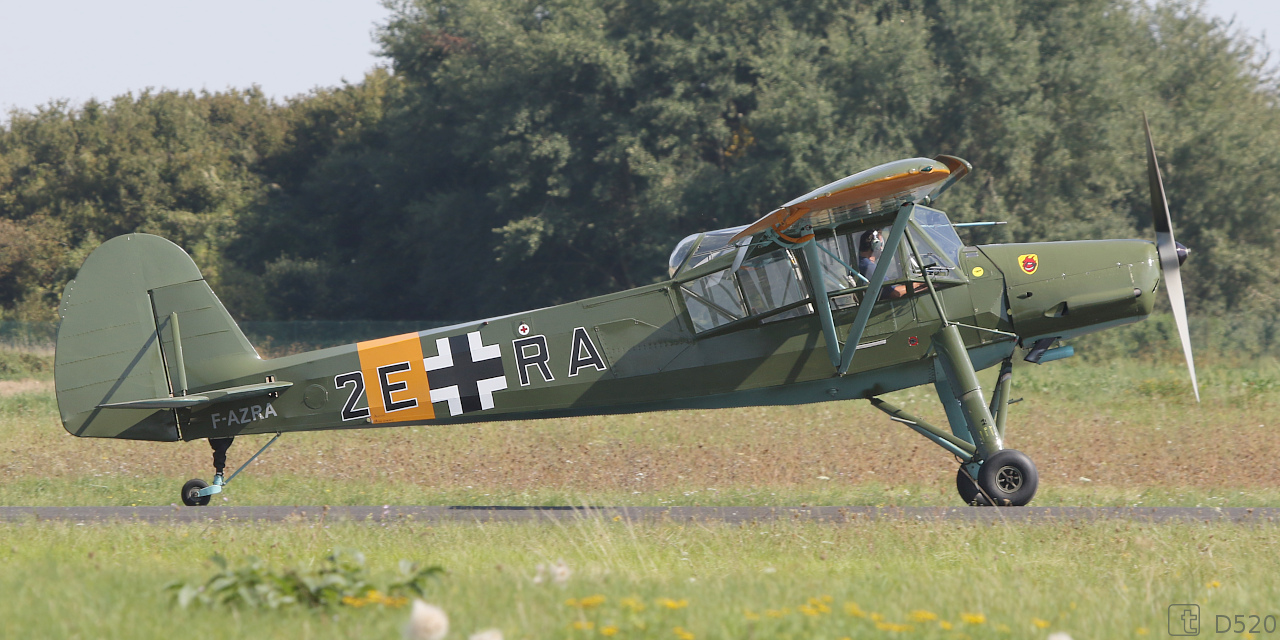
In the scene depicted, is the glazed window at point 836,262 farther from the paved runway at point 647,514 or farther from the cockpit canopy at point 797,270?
the paved runway at point 647,514

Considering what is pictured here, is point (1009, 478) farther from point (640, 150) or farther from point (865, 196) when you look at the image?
point (640, 150)

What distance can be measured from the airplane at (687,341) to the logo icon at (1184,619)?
390cm

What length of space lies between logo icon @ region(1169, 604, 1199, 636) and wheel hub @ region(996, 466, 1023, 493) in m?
3.73

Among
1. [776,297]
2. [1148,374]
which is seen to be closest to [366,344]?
[776,297]

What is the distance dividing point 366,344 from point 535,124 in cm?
2791

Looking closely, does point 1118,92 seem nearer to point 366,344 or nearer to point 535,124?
point 535,124

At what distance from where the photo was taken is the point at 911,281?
10.4m

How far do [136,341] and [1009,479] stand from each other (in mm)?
8656

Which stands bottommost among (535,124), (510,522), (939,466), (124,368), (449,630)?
(939,466)

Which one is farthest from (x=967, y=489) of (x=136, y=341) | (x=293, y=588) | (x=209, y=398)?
(x=136, y=341)

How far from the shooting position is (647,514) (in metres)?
10.2

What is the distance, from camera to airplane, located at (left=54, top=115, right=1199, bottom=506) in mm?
10305

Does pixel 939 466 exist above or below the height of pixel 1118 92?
below

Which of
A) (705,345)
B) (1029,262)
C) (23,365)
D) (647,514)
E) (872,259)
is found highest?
(872,259)
